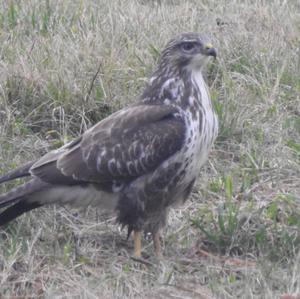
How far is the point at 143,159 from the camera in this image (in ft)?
18.9

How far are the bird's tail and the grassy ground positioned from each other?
0.12 metres

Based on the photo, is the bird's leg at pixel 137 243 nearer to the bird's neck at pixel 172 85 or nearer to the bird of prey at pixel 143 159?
the bird of prey at pixel 143 159

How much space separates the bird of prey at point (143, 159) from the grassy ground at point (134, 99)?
21cm

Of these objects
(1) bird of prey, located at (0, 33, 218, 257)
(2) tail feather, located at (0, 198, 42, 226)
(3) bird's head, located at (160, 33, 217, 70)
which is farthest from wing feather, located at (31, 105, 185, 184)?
(3) bird's head, located at (160, 33, 217, 70)

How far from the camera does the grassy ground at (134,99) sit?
17.9 ft

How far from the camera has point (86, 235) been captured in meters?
6.09

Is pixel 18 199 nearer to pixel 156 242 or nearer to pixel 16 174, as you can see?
pixel 16 174

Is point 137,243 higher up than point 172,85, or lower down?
lower down

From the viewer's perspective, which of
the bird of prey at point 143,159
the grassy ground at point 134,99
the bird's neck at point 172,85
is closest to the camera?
the grassy ground at point 134,99

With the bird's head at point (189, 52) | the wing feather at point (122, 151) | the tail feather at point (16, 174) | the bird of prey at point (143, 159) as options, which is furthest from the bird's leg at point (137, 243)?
the bird's head at point (189, 52)

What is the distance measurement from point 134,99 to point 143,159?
149cm

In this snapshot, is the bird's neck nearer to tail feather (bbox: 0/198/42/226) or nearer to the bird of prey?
the bird of prey

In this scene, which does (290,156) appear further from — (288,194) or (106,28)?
(106,28)

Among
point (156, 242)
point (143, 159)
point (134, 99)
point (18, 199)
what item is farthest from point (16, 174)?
point (134, 99)
